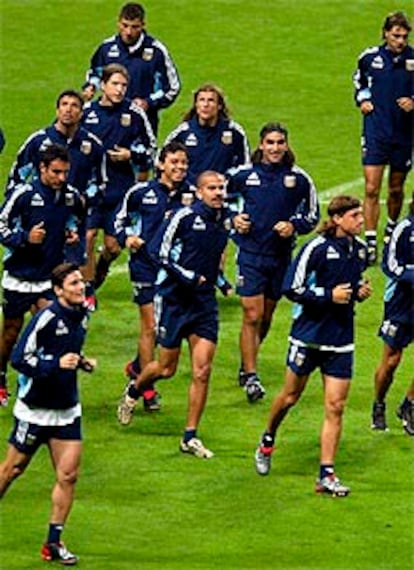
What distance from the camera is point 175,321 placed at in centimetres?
2138

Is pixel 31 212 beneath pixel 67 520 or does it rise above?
above

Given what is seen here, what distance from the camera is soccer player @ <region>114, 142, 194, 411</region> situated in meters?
22.0

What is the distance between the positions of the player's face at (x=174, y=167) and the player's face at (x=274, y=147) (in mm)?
787

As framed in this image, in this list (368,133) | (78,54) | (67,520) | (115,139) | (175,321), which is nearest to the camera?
(67,520)

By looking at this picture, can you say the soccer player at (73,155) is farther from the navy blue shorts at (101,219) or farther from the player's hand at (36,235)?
the player's hand at (36,235)

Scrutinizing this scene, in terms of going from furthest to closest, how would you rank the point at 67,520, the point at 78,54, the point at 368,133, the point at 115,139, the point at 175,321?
1. the point at 78,54
2. the point at 368,133
3. the point at 115,139
4. the point at 175,321
5. the point at 67,520

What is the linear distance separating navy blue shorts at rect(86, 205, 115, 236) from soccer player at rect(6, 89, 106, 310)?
1.56 feet

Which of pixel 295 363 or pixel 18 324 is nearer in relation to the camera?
pixel 295 363

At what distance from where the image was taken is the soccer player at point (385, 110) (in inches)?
1030

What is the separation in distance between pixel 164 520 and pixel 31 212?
3061 millimetres

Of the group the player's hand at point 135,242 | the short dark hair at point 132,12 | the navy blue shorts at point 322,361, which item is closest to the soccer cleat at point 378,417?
the navy blue shorts at point 322,361

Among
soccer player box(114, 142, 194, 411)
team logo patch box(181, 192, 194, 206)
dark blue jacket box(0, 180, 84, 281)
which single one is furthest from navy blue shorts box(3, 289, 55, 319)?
team logo patch box(181, 192, 194, 206)

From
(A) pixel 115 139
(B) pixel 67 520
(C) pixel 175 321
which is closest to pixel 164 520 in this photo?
(B) pixel 67 520

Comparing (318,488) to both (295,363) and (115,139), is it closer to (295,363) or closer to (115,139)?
(295,363)
